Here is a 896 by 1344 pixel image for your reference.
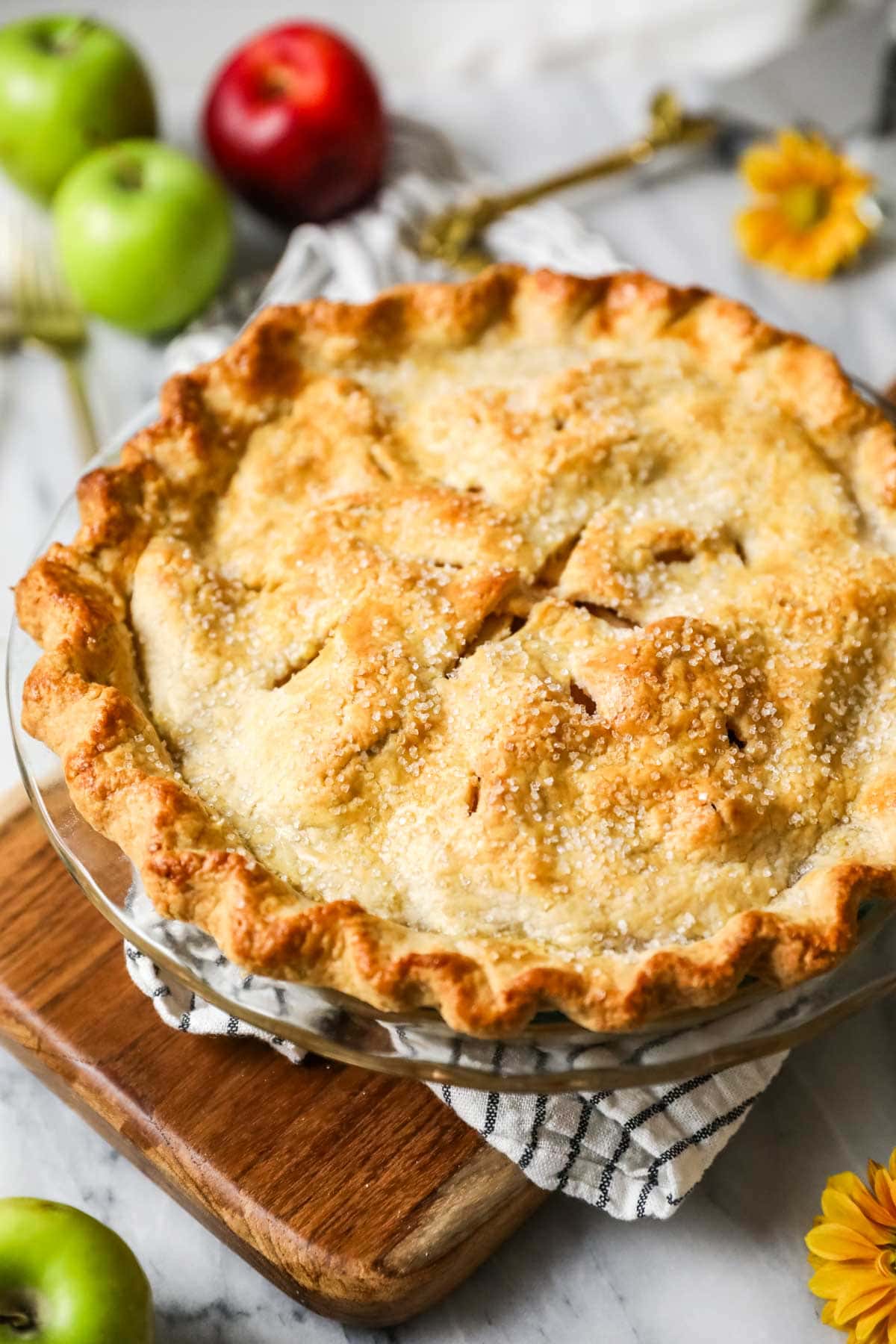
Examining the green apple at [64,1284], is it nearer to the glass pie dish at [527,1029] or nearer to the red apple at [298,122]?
the glass pie dish at [527,1029]

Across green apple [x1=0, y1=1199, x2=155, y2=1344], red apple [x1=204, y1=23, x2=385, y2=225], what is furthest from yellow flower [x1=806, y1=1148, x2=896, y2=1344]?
red apple [x1=204, y1=23, x2=385, y2=225]

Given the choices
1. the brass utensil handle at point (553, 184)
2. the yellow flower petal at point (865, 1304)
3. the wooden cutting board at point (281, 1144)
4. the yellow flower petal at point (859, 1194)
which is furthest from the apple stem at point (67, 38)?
the yellow flower petal at point (865, 1304)

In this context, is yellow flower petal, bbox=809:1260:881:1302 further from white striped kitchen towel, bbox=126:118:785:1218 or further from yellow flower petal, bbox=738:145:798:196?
yellow flower petal, bbox=738:145:798:196

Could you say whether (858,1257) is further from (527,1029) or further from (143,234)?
(143,234)

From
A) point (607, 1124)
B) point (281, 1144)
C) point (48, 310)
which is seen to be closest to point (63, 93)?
point (48, 310)

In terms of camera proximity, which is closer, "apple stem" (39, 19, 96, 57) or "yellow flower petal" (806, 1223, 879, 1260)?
"yellow flower petal" (806, 1223, 879, 1260)
